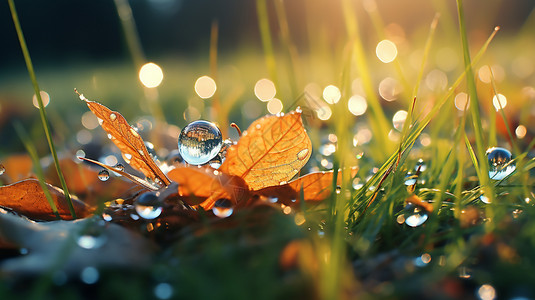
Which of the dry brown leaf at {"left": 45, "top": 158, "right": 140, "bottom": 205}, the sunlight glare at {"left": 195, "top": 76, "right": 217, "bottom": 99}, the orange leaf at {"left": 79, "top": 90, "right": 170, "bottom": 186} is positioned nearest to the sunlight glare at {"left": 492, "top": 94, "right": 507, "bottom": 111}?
the orange leaf at {"left": 79, "top": 90, "right": 170, "bottom": 186}

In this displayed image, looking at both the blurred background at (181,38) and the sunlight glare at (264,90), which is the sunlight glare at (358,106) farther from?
the blurred background at (181,38)

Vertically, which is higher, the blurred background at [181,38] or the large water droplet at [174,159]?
the blurred background at [181,38]

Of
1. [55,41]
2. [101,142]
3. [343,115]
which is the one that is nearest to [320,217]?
[343,115]

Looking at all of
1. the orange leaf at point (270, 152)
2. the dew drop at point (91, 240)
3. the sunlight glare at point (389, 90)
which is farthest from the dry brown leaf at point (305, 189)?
the sunlight glare at point (389, 90)

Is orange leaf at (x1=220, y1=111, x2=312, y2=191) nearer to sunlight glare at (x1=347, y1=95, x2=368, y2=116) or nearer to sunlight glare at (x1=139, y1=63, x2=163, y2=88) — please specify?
sunlight glare at (x1=139, y1=63, x2=163, y2=88)

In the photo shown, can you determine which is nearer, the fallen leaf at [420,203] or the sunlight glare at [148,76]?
the fallen leaf at [420,203]
